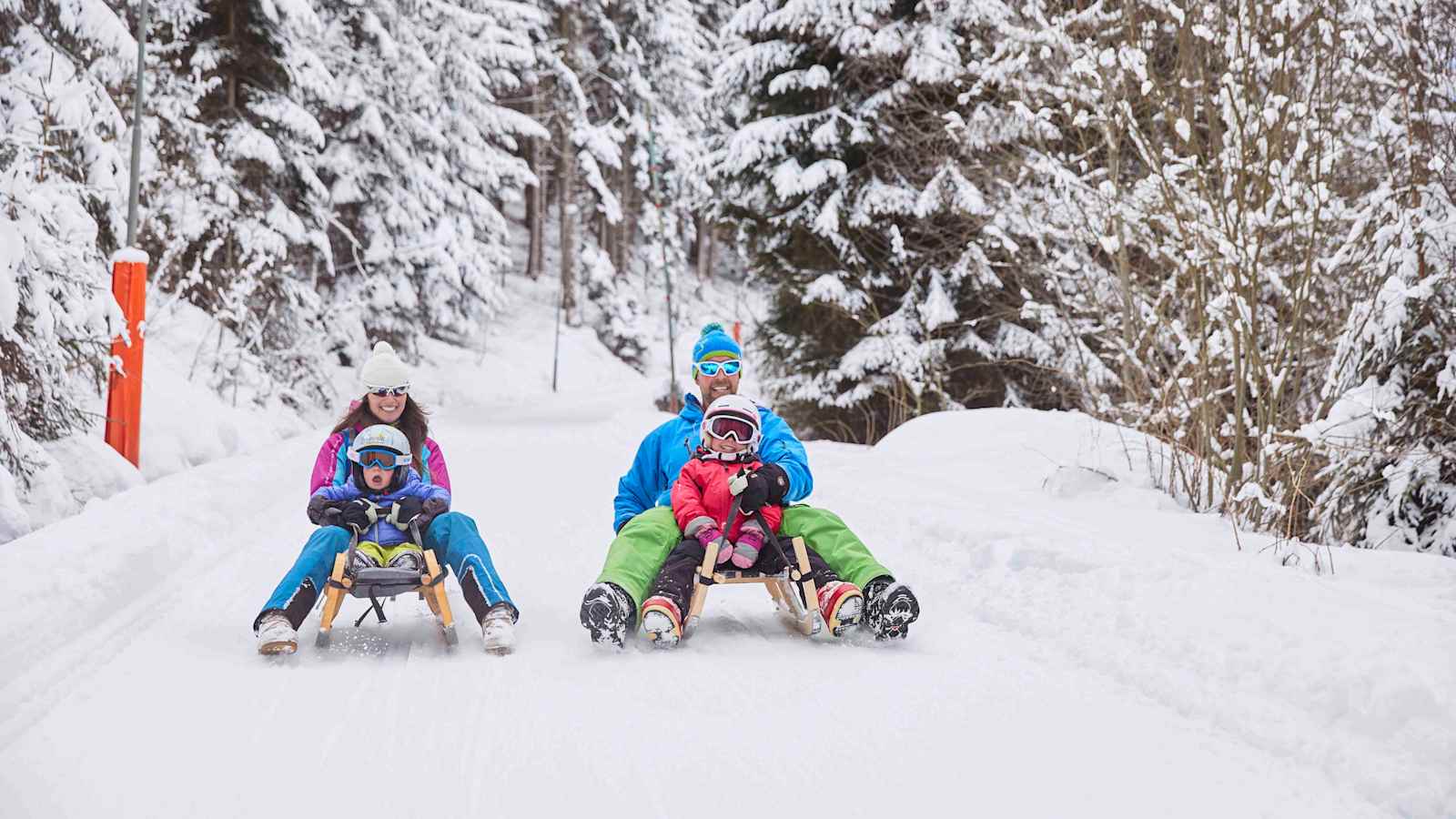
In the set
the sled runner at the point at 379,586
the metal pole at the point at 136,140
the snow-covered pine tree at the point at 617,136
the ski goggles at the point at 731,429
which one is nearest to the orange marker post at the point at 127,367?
the metal pole at the point at 136,140

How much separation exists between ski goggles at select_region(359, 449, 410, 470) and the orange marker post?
3.71 metres

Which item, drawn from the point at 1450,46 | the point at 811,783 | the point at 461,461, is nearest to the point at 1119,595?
the point at 811,783

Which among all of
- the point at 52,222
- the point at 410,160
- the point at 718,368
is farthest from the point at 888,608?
the point at 410,160

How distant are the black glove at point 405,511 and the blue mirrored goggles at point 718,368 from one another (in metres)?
1.38

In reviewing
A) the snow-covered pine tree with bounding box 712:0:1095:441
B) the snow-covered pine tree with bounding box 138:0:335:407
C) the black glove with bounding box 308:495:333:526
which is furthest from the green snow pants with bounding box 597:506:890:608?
the snow-covered pine tree with bounding box 138:0:335:407

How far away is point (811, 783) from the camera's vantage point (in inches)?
107

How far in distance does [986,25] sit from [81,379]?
837 centimetres

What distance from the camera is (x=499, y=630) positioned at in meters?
3.92

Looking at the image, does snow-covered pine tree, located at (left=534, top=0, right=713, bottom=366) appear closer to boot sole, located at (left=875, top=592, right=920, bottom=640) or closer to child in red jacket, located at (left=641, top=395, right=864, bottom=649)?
child in red jacket, located at (left=641, top=395, right=864, bottom=649)

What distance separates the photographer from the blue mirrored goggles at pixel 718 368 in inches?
190

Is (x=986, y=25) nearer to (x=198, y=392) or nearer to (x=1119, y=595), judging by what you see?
(x=1119, y=595)

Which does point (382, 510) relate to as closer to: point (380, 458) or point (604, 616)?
point (380, 458)

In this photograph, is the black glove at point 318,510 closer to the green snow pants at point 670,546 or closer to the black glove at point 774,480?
the green snow pants at point 670,546

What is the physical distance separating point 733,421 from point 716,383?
448 millimetres
